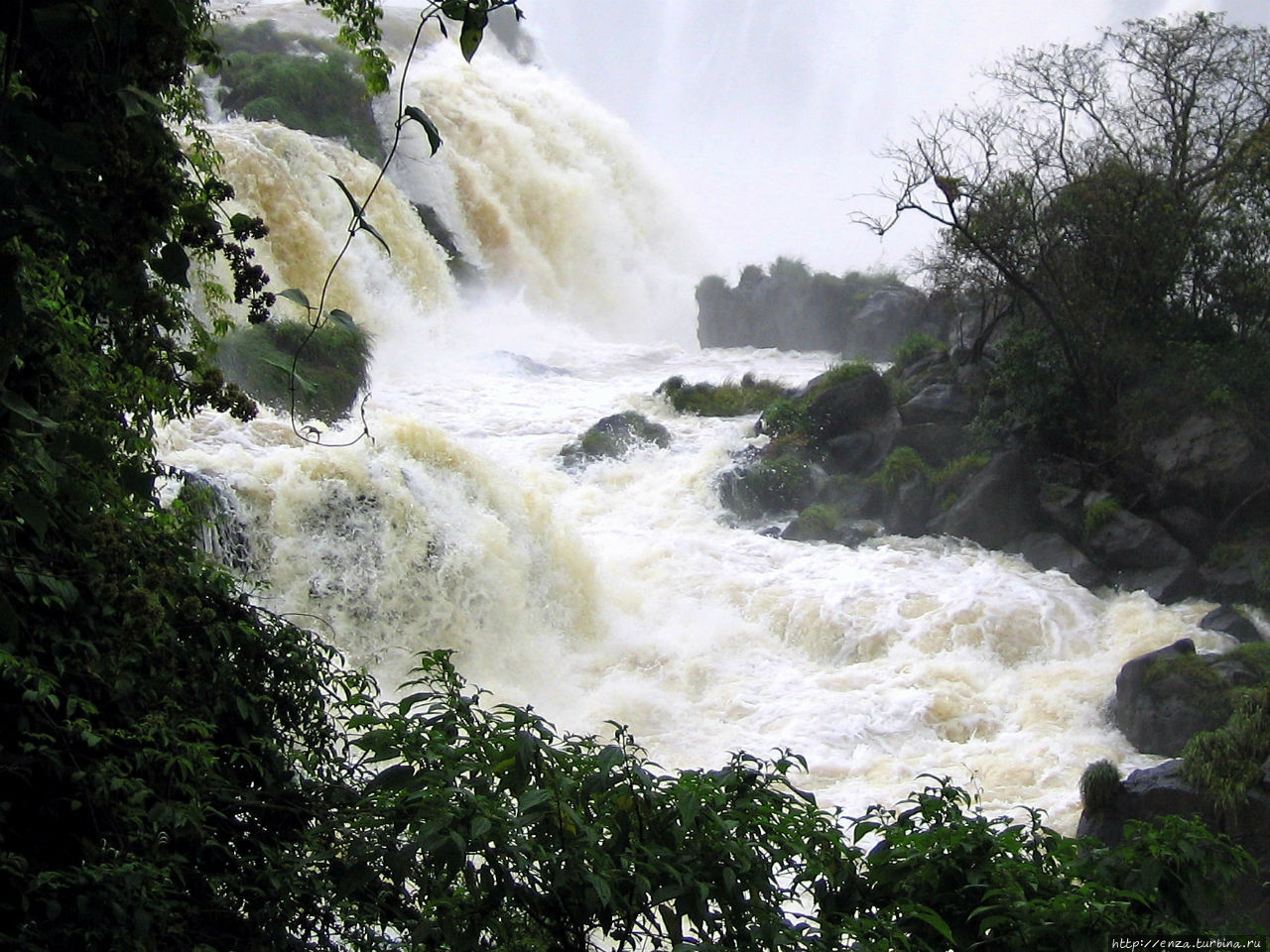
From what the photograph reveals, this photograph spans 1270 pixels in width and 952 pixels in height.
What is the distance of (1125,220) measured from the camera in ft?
42.5

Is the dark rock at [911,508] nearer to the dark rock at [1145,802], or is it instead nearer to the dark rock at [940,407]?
the dark rock at [940,407]

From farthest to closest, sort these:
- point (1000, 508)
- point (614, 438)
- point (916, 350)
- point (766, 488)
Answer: point (916, 350) < point (614, 438) < point (766, 488) < point (1000, 508)

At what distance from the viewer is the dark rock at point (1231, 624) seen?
1042 centimetres

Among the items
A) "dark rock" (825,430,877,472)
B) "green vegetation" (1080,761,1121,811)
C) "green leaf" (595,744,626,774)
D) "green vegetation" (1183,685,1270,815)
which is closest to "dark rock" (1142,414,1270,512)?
"dark rock" (825,430,877,472)

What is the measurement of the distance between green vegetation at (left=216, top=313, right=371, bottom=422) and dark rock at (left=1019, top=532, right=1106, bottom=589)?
27.6 ft

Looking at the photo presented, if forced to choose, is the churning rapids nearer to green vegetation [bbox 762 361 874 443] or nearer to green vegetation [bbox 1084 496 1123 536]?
green vegetation [bbox 762 361 874 443]

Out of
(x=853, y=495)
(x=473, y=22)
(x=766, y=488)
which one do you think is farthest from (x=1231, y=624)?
(x=473, y=22)

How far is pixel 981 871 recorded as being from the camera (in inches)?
88.8

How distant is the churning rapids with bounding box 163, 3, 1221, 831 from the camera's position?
9.13 metres

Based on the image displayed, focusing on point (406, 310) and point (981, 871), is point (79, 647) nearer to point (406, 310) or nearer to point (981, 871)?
point (981, 871)

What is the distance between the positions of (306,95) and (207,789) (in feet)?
82.2

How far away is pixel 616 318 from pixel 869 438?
40.6ft

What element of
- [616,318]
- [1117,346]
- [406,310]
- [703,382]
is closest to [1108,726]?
[1117,346]

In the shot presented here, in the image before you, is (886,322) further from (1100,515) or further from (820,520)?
(1100,515)
